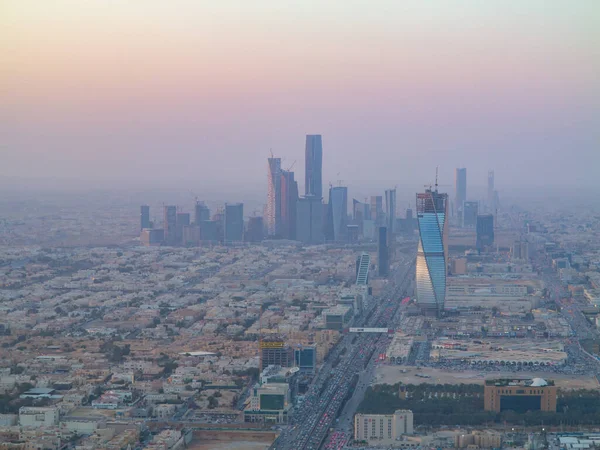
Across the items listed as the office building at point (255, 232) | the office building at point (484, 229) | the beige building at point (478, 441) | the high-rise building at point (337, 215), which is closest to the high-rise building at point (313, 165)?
the high-rise building at point (337, 215)

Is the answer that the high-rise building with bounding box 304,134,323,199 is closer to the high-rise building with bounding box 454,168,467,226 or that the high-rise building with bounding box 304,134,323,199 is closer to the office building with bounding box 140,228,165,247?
the office building with bounding box 140,228,165,247

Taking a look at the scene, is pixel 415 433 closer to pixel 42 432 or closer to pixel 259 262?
pixel 42 432

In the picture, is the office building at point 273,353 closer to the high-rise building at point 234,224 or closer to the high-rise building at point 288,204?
the high-rise building at point 234,224

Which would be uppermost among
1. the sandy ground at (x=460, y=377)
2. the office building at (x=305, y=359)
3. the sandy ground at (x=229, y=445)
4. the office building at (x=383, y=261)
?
the office building at (x=383, y=261)

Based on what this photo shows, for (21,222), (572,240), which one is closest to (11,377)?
(572,240)

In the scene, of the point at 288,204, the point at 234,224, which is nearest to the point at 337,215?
the point at 288,204

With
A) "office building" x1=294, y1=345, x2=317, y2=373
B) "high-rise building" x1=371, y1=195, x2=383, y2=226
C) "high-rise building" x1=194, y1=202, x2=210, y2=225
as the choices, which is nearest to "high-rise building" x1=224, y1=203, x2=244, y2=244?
"high-rise building" x1=194, y1=202, x2=210, y2=225
